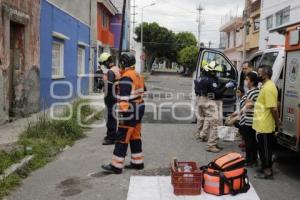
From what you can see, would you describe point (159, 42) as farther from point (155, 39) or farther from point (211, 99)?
point (211, 99)

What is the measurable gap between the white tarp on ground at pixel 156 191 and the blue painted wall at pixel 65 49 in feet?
25.2

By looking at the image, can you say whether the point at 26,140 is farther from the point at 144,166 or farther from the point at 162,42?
the point at 162,42

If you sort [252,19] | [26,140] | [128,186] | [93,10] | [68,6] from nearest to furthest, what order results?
[128,186]
[26,140]
[68,6]
[93,10]
[252,19]

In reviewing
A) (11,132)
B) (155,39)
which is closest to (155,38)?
(155,39)

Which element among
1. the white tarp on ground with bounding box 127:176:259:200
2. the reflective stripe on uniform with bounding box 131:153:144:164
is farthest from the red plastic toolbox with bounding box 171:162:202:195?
the reflective stripe on uniform with bounding box 131:153:144:164

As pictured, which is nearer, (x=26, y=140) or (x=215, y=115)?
(x=26, y=140)

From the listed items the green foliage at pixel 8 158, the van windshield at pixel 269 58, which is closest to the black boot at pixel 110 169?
the green foliage at pixel 8 158

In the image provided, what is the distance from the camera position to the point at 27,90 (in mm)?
12508

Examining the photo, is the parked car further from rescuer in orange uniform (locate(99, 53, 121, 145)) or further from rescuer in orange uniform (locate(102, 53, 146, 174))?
rescuer in orange uniform (locate(102, 53, 146, 174))

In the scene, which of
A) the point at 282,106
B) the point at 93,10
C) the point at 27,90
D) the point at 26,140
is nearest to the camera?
the point at 282,106

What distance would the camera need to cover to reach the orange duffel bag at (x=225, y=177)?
5957 mm

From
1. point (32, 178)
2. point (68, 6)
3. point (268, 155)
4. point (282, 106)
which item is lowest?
point (32, 178)

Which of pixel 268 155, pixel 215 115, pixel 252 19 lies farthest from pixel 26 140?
pixel 252 19

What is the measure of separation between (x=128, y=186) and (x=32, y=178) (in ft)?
4.85
